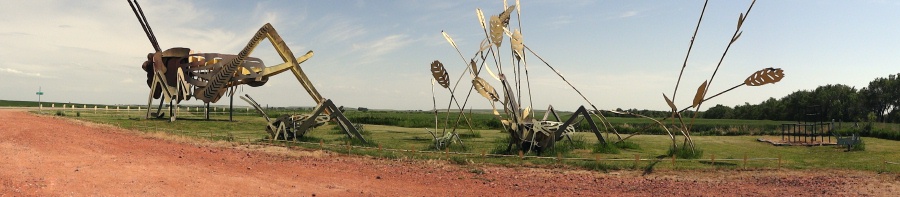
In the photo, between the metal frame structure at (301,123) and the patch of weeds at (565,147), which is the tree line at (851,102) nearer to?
the patch of weeds at (565,147)

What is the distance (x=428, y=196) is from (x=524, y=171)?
335cm

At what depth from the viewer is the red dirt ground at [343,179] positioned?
902 centimetres

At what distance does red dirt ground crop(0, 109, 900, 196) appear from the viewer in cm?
902

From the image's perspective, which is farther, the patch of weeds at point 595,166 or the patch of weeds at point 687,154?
the patch of weeds at point 687,154

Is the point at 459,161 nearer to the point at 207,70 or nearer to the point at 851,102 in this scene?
the point at 207,70

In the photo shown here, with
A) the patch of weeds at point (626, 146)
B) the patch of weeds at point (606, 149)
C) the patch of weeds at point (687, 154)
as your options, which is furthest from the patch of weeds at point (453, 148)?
the patch of weeds at point (687, 154)

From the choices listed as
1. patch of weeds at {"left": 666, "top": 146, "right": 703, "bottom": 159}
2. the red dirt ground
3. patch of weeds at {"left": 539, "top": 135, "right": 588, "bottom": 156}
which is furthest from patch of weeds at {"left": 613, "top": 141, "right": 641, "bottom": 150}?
the red dirt ground

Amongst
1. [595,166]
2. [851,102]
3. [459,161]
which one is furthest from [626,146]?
[851,102]

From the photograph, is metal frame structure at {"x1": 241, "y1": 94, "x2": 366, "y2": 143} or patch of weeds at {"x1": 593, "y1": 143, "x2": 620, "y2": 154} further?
metal frame structure at {"x1": 241, "y1": 94, "x2": 366, "y2": 143}

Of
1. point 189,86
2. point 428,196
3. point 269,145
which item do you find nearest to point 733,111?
point 189,86

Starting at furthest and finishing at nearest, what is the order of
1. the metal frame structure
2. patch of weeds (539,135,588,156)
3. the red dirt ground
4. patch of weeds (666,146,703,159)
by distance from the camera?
the metal frame structure, patch of weeds (539,135,588,156), patch of weeds (666,146,703,159), the red dirt ground

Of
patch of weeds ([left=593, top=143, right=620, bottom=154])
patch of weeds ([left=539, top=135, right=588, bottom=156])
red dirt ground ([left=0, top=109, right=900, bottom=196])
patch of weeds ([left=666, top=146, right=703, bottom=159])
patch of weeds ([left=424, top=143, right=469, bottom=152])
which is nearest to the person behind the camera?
red dirt ground ([left=0, top=109, right=900, bottom=196])

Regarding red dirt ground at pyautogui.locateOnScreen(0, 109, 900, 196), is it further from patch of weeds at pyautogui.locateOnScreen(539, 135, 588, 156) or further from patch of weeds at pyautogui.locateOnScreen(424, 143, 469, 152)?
patch of weeds at pyautogui.locateOnScreen(424, 143, 469, 152)

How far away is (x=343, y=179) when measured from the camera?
33.9ft
